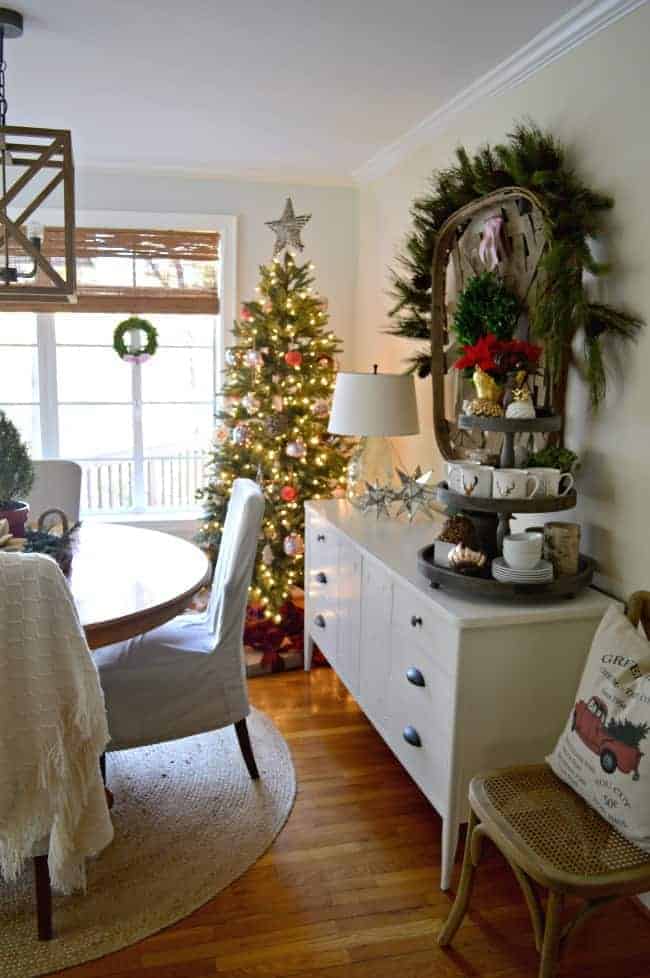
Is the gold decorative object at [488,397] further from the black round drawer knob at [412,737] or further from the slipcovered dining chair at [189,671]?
the black round drawer knob at [412,737]

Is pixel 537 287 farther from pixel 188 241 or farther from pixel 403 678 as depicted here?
pixel 188 241

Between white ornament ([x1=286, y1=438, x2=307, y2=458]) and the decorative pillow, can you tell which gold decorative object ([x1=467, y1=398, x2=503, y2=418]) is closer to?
the decorative pillow

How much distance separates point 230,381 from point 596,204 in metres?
2.36

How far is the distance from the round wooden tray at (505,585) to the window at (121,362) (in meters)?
2.97

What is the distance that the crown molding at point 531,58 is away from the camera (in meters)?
2.21

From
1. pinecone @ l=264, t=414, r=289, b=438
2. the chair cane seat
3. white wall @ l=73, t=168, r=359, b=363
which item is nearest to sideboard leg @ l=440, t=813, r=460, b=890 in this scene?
the chair cane seat

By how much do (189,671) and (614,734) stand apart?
1271mm

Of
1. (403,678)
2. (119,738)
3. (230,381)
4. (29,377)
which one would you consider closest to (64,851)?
(119,738)

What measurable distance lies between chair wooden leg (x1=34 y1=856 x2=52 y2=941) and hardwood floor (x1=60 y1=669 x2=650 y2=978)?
0.15m

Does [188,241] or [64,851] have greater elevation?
[188,241]

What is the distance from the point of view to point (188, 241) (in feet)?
15.2

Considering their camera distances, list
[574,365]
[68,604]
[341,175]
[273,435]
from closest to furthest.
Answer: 1. [68,604]
2. [574,365]
3. [273,435]
4. [341,175]

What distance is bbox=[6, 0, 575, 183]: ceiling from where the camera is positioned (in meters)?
2.33

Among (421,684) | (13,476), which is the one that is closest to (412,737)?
(421,684)
